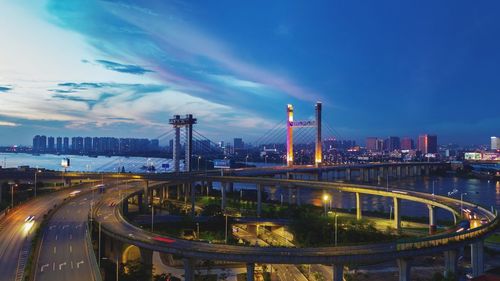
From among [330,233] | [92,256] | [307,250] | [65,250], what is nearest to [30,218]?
[65,250]

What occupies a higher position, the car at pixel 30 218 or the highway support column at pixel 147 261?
the car at pixel 30 218

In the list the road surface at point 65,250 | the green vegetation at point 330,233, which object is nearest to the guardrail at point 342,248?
the road surface at point 65,250

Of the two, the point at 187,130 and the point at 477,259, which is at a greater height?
the point at 187,130

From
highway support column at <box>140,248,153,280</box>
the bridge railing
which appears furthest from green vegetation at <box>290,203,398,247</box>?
highway support column at <box>140,248,153,280</box>

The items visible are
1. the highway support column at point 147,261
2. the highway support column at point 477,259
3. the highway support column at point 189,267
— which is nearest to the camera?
the highway support column at point 189,267

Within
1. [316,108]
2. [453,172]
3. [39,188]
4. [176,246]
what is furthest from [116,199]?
[453,172]

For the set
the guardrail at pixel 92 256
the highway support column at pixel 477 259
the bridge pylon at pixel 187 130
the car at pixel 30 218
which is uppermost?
the bridge pylon at pixel 187 130

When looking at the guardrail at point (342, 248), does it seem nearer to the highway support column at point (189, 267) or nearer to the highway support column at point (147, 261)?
the highway support column at point (189, 267)

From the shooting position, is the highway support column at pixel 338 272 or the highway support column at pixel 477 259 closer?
the highway support column at pixel 338 272

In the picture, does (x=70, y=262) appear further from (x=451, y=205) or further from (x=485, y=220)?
(x=451, y=205)

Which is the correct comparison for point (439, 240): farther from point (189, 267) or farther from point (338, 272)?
point (189, 267)

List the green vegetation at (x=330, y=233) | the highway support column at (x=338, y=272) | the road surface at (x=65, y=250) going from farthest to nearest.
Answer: the green vegetation at (x=330, y=233), the highway support column at (x=338, y=272), the road surface at (x=65, y=250)
